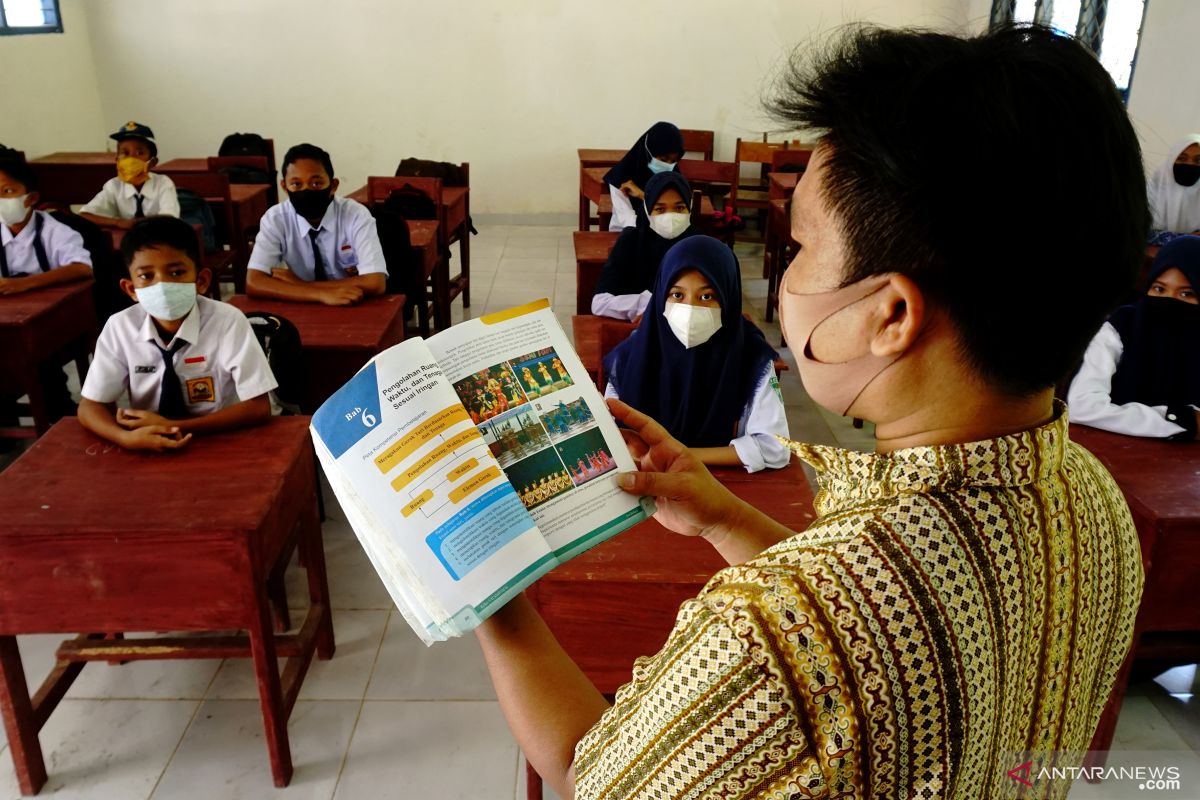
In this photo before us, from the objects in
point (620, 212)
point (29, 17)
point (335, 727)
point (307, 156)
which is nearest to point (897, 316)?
point (335, 727)

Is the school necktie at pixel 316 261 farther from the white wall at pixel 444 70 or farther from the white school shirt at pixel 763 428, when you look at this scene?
the white wall at pixel 444 70

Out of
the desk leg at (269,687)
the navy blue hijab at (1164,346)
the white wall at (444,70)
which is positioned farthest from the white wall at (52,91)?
the navy blue hijab at (1164,346)

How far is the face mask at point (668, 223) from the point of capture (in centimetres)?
390

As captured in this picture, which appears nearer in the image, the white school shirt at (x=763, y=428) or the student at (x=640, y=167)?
the white school shirt at (x=763, y=428)

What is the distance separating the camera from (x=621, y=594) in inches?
68.2

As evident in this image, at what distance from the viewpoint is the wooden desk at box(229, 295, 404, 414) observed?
9.71 feet

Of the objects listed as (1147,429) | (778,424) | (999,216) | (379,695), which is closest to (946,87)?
(999,216)

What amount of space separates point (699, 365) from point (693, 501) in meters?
1.38

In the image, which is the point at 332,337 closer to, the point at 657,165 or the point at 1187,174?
the point at 657,165

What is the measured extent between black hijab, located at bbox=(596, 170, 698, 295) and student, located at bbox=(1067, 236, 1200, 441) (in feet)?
6.03

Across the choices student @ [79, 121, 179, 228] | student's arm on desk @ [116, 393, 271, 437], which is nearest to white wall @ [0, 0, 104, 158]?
student @ [79, 121, 179, 228]

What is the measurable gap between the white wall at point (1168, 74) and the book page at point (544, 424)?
200 inches

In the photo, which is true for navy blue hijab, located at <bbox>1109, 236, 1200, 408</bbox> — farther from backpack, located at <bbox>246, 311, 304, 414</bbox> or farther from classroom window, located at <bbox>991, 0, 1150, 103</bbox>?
classroom window, located at <bbox>991, 0, 1150, 103</bbox>

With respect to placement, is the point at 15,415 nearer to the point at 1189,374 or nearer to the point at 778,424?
the point at 778,424
